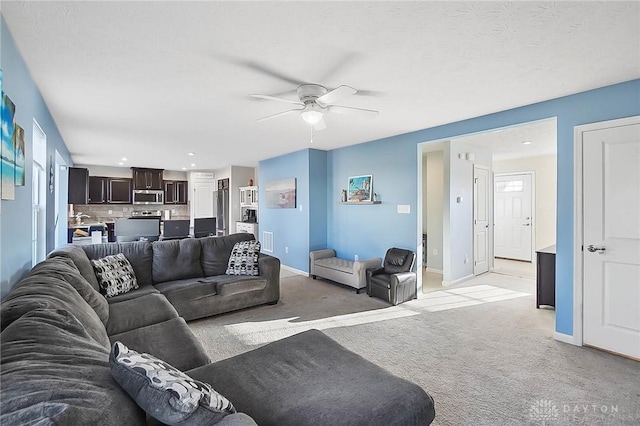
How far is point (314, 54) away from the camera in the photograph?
7.23 feet

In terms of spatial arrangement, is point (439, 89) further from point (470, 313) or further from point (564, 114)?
point (470, 313)

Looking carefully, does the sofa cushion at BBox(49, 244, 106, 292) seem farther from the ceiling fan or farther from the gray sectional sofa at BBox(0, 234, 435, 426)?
the ceiling fan

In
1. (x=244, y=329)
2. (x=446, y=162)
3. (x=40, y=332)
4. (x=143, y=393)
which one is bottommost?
(x=244, y=329)

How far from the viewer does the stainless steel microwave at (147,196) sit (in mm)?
8922

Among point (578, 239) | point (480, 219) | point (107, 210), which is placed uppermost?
point (107, 210)

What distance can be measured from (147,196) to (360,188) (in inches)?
266

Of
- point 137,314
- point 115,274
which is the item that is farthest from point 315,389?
point 115,274

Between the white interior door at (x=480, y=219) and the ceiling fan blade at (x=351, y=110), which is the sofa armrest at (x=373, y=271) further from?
the ceiling fan blade at (x=351, y=110)

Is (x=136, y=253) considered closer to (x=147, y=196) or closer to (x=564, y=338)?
(x=564, y=338)

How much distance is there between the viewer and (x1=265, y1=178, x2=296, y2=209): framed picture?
6355 millimetres

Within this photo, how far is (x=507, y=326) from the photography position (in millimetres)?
3453

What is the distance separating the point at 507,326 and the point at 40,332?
12.9 ft

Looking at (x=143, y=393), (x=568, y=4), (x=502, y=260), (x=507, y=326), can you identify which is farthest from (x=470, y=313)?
(x=502, y=260)

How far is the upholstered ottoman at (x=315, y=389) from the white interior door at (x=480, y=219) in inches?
192
